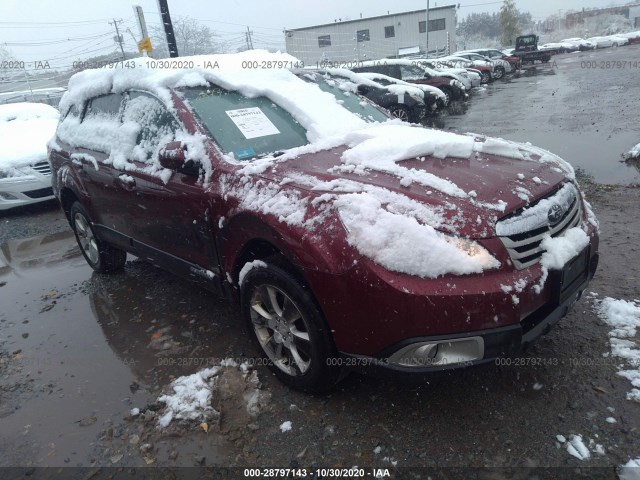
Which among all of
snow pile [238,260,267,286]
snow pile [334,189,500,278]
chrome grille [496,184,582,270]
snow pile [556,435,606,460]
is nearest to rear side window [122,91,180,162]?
snow pile [238,260,267,286]

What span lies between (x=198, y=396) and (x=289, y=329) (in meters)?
A: 0.73

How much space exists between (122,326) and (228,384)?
1.44 metres

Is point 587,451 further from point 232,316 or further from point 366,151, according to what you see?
point 232,316

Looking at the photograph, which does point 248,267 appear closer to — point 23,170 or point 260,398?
point 260,398

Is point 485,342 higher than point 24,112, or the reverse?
point 24,112

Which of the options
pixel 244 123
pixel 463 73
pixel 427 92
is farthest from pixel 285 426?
pixel 463 73

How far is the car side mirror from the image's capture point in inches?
110

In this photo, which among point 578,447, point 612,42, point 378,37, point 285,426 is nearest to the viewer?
point 578,447

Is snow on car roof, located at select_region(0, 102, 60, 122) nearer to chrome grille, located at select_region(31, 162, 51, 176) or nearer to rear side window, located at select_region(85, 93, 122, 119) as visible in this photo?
chrome grille, located at select_region(31, 162, 51, 176)

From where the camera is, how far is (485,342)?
6.70 feet

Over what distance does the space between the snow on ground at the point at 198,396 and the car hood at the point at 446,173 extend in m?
A: 1.27

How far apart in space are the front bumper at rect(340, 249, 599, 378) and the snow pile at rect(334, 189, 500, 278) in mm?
290

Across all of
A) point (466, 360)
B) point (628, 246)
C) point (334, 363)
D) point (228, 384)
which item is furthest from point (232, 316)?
point (628, 246)

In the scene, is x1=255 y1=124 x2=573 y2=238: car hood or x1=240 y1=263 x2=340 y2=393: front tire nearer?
x1=255 y1=124 x2=573 y2=238: car hood
